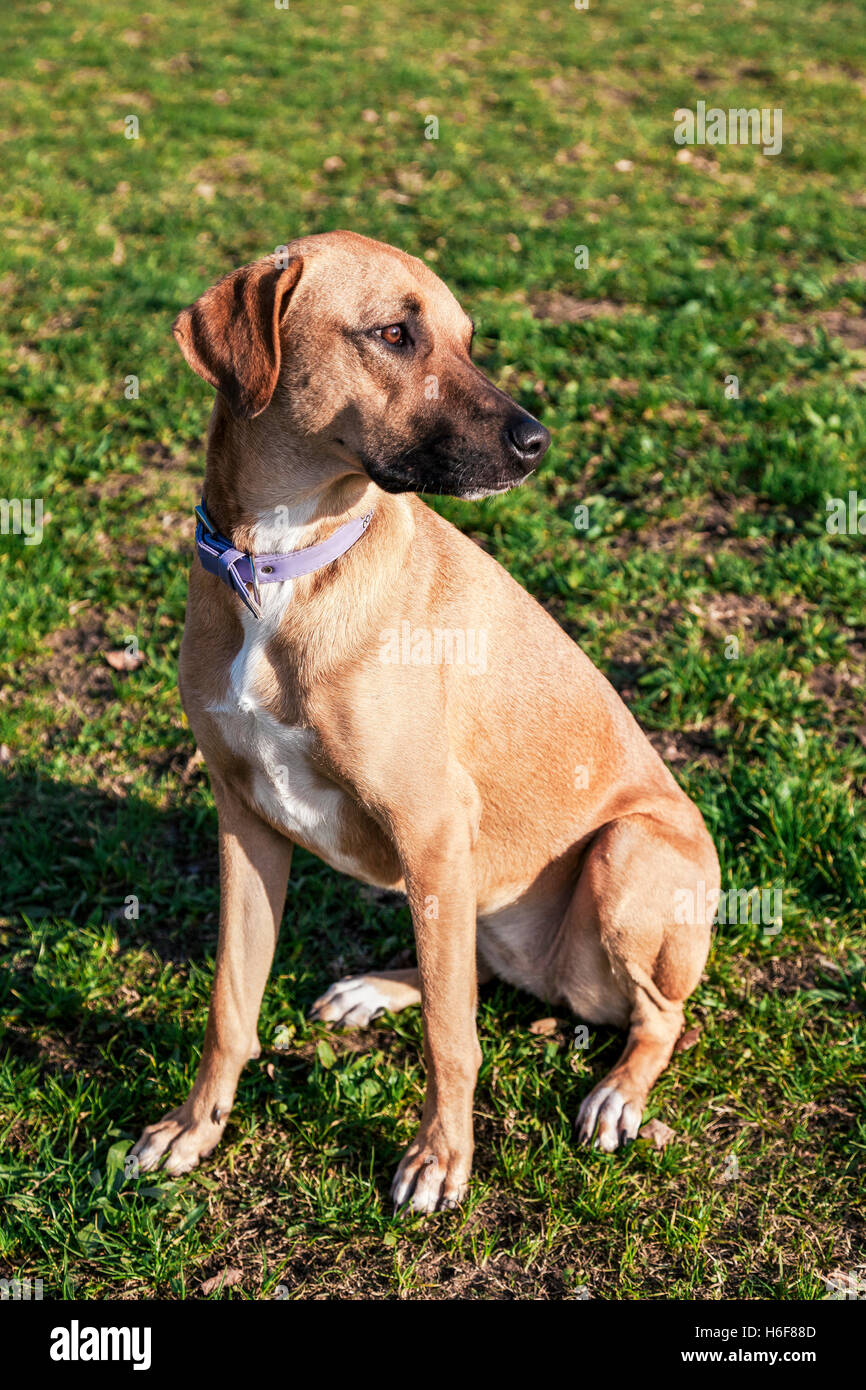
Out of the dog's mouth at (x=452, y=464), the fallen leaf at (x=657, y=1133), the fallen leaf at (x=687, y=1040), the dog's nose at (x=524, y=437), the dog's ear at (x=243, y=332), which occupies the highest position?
the dog's ear at (x=243, y=332)

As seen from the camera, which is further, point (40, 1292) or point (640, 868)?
point (640, 868)

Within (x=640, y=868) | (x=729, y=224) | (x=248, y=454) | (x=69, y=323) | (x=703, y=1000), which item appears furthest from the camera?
(x=729, y=224)

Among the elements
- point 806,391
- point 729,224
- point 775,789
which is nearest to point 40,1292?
point 775,789

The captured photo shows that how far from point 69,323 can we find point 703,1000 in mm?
5855

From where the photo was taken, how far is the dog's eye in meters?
2.82

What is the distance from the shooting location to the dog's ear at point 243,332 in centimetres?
273

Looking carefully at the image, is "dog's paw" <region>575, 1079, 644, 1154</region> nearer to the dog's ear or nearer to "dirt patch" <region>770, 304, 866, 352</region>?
the dog's ear

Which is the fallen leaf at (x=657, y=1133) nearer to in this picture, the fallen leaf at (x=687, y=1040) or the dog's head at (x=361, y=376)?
the fallen leaf at (x=687, y=1040)

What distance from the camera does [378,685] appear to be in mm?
2938

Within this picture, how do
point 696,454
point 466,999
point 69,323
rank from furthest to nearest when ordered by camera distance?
1. point 69,323
2. point 696,454
3. point 466,999

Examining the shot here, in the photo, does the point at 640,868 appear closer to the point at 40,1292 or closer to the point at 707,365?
the point at 40,1292

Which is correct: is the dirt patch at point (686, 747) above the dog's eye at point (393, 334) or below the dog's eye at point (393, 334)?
below

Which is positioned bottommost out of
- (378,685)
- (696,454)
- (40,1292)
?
(40,1292)

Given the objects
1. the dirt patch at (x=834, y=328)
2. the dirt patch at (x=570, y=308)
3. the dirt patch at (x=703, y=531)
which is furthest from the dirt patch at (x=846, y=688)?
the dirt patch at (x=570, y=308)
